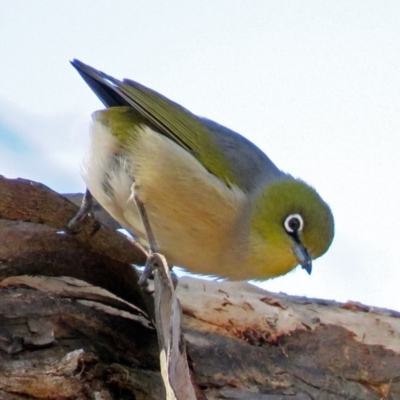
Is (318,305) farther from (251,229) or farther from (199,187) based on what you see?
(199,187)

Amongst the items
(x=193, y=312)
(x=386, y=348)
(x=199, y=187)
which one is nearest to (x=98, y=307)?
(x=193, y=312)

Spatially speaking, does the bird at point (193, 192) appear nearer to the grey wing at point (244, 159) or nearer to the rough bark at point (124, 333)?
the grey wing at point (244, 159)

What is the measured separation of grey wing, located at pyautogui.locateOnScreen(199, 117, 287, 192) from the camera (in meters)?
4.68

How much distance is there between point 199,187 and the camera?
4258 mm

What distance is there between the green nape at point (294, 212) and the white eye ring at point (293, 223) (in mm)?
20

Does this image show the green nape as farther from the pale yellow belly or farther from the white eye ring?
the pale yellow belly

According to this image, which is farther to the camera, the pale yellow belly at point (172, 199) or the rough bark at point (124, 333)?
the pale yellow belly at point (172, 199)

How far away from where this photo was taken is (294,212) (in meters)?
4.72

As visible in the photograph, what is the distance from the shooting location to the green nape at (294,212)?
455 centimetres

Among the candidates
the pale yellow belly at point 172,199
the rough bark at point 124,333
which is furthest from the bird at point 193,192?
the rough bark at point 124,333

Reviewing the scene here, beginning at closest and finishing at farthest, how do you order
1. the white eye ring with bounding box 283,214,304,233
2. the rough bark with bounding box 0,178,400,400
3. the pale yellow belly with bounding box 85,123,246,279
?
the rough bark with bounding box 0,178,400,400
the pale yellow belly with bounding box 85,123,246,279
the white eye ring with bounding box 283,214,304,233

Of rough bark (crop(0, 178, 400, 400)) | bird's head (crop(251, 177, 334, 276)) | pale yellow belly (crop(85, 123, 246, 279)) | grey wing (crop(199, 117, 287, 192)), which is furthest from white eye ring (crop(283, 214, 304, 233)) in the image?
rough bark (crop(0, 178, 400, 400))

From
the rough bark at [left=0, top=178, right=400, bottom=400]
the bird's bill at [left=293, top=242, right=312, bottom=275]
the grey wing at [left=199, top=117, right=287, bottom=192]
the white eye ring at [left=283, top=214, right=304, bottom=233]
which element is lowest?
the rough bark at [left=0, top=178, right=400, bottom=400]

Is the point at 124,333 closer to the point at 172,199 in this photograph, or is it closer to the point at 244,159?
the point at 172,199
